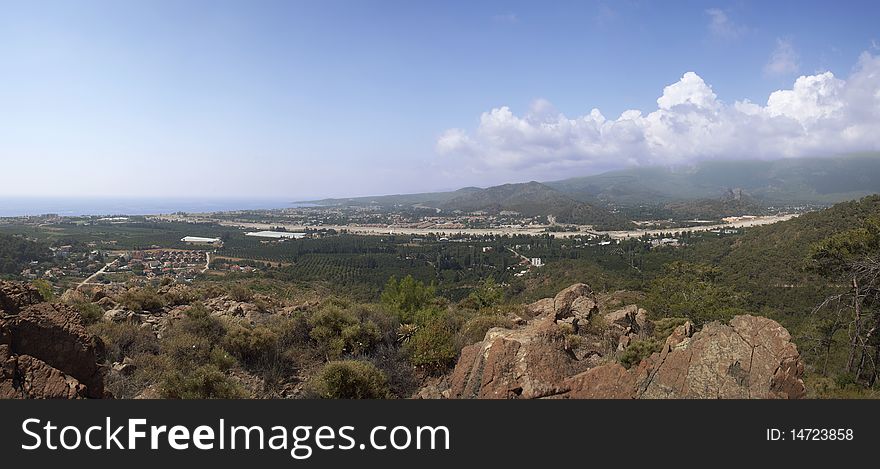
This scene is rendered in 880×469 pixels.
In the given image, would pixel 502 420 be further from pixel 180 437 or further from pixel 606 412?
pixel 180 437

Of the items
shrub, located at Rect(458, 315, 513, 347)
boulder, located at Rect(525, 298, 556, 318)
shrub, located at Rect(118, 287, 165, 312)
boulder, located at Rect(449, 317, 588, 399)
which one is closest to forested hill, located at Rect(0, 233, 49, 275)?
shrub, located at Rect(118, 287, 165, 312)

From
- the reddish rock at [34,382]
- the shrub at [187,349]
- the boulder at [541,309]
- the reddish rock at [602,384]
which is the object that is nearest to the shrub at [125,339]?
the shrub at [187,349]

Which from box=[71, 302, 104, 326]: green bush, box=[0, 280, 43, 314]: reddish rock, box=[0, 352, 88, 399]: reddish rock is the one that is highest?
box=[0, 280, 43, 314]: reddish rock

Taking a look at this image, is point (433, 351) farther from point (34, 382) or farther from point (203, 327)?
point (34, 382)

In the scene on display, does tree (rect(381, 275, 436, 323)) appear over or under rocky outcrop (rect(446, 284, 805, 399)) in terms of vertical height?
under

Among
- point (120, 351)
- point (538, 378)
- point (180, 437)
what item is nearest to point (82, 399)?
point (180, 437)

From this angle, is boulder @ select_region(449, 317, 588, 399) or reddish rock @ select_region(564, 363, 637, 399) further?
boulder @ select_region(449, 317, 588, 399)

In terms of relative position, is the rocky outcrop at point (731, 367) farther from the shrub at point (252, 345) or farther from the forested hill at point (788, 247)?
the forested hill at point (788, 247)

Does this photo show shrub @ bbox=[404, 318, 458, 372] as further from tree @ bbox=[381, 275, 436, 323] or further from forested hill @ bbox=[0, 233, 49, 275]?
forested hill @ bbox=[0, 233, 49, 275]
